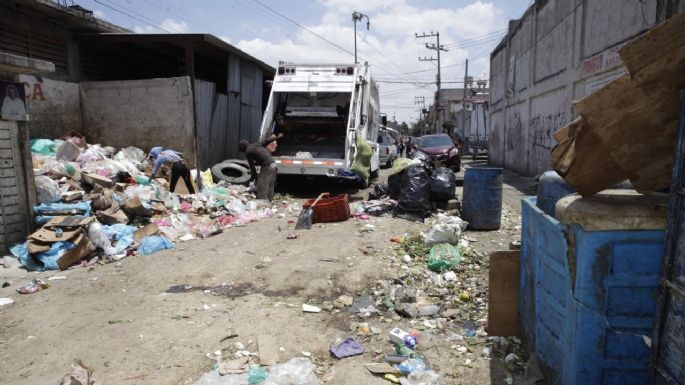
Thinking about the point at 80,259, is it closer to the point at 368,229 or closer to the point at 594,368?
the point at 368,229

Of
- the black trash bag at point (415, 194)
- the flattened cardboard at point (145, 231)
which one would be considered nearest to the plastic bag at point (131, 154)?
the flattened cardboard at point (145, 231)

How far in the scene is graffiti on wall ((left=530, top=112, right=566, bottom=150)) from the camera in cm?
1121

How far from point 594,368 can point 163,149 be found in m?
9.87

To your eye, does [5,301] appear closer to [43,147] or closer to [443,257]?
[443,257]

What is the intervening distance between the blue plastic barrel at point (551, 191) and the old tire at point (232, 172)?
26.1 ft

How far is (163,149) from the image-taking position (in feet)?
33.7

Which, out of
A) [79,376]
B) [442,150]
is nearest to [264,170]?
[79,376]

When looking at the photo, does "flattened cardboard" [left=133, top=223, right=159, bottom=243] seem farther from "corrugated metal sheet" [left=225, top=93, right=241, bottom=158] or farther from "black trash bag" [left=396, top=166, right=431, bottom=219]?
"corrugated metal sheet" [left=225, top=93, right=241, bottom=158]

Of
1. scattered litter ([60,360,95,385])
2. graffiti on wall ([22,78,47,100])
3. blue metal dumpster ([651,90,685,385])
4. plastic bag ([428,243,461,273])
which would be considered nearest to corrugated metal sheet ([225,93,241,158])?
graffiti on wall ([22,78,47,100])

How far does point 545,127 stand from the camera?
12.2 meters

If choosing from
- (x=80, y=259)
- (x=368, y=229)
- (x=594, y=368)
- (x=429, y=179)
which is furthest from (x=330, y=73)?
(x=594, y=368)

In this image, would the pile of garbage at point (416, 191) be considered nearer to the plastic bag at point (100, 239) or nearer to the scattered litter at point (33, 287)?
the plastic bag at point (100, 239)

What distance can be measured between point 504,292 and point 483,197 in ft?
11.3

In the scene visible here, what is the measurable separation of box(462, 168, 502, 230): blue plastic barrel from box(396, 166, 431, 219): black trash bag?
660 millimetres
